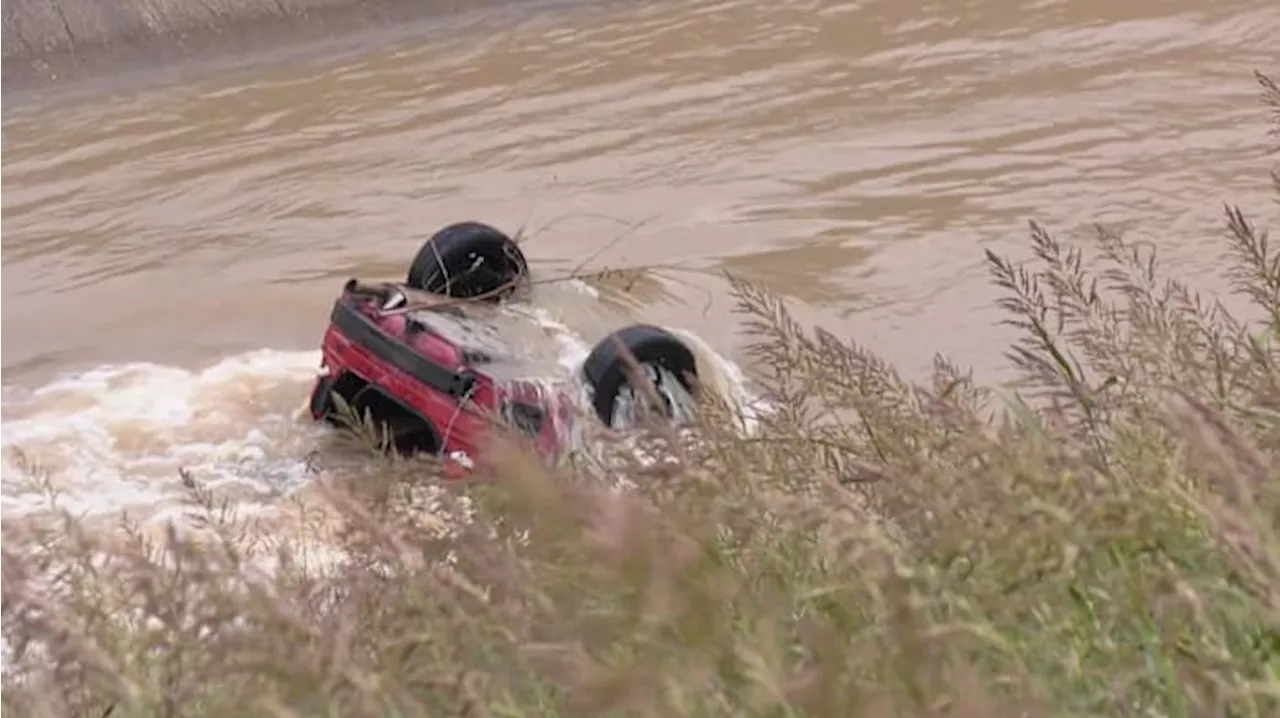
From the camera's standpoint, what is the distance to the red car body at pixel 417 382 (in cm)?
635

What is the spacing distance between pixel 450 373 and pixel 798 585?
12.6ft

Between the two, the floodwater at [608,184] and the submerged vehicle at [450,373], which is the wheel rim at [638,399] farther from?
the floodwater at [608,184]

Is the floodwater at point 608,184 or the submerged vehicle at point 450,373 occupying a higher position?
the submerged vehicle at point 450,373

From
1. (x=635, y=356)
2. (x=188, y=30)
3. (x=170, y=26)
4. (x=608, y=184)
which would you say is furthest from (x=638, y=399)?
(x=170, y=26)

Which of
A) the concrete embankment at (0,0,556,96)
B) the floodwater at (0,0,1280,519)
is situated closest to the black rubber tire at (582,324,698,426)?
the floodwater at (0,0,1280,519)

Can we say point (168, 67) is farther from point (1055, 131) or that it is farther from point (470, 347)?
point (470, 347)

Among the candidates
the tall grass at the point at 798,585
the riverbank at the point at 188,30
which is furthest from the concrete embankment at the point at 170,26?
the tall grass at the point at 798,585

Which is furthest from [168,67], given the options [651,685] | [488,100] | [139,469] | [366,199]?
[651,685]

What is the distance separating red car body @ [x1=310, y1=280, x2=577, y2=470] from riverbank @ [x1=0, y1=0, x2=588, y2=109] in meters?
9.00

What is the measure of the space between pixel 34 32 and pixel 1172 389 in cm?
1501

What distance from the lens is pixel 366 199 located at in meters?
11.0

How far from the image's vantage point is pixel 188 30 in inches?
642

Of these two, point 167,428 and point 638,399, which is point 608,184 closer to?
point 167,428

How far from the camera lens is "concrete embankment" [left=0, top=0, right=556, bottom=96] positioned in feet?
52.7
